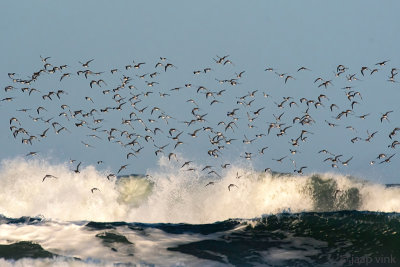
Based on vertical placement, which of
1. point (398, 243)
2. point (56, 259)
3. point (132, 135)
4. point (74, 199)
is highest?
point (132, 135)

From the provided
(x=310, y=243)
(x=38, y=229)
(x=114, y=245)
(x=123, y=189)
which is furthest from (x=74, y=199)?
(x=310, y=243)

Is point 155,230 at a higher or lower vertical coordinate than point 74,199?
lower

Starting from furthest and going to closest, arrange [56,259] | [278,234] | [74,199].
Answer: [74,199], [278,234], [56,259]

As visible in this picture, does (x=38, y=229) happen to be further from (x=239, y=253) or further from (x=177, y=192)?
(x=177, y=192)

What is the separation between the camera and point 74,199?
49.1 m

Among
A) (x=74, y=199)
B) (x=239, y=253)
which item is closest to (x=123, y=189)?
(x=74, y=199)

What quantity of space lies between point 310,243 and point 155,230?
25.4 ft

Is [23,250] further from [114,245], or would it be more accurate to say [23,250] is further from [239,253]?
[239,253]

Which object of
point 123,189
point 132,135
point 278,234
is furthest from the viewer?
point 123,189

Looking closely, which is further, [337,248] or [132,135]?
[132,135]

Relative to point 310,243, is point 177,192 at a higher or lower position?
higher

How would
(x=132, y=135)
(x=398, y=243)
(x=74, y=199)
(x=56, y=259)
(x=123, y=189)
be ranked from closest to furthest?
(x=56, y=259) < (x=398, y=243) < (x=132, y=135) < (x=74, y=199) < (x=123, y=189)

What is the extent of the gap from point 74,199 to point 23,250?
69.2 feet

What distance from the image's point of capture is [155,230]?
31.0 meters
